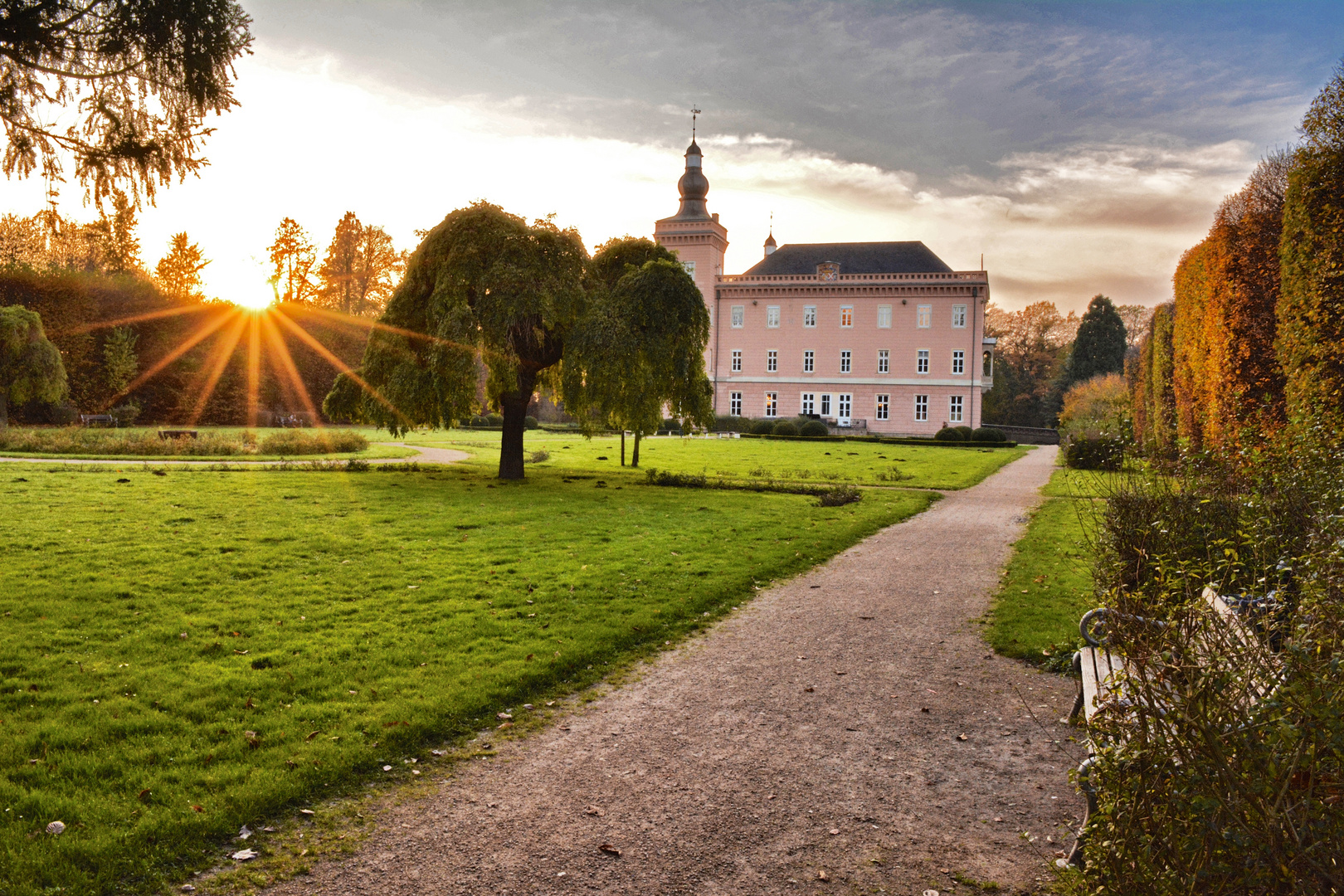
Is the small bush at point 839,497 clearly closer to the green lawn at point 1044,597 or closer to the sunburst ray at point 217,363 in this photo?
the green lawn at point 1044,597

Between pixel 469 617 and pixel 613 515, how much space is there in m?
6.23

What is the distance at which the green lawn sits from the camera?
6.48 meters

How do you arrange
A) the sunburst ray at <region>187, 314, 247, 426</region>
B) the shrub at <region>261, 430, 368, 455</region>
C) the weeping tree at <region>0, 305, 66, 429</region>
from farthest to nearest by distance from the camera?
the sunburst ray at <region>187, 314, 247, 426</region>
the weeping tree at <region>0, 305, 66, 429</region>
the shrub at <region>261, 430, 368, 455</region>

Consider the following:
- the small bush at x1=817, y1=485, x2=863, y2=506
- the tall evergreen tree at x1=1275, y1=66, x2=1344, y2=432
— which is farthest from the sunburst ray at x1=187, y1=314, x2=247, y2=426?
the tall evergreen tree at x1=1275, y1=66, x2=1344, y2=432

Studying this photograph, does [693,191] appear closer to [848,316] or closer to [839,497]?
[848,316]

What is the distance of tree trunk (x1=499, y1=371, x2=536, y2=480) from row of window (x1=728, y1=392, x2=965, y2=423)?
39529mm

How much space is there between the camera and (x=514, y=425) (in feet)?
57.9

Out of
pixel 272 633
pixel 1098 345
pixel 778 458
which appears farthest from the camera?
pixel 1098 345

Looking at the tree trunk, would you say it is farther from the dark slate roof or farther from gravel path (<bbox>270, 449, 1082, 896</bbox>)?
the dark slate roof

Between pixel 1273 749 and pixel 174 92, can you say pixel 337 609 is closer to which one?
pixel 174 92

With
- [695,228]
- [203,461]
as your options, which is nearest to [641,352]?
[203,461]

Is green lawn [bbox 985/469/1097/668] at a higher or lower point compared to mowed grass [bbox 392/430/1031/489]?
lower

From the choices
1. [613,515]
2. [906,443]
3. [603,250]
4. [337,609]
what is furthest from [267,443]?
[906,443]

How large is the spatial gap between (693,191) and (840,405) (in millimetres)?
18035
